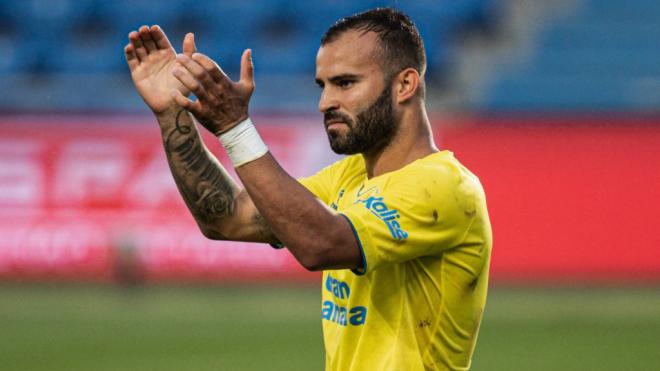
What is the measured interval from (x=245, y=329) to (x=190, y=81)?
847cm

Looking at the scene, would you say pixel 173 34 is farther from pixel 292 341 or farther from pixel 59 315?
pixel 292 341

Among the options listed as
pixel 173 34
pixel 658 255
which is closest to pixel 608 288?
pixel 658 255

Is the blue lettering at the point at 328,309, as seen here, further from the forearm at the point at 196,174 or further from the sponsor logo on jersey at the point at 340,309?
the forearm at the point at 196,174

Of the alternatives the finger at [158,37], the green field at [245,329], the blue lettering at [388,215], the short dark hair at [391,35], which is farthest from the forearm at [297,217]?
the green field at [245,329]

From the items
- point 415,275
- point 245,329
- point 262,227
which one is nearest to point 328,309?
point 415,275

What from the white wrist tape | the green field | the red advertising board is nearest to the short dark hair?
the white wrist tape

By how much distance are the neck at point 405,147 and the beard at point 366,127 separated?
2.5 inches

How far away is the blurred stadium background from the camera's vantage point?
11320 mm

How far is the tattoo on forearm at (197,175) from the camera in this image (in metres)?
4.31

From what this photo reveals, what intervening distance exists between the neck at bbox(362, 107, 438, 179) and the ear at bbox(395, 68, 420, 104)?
0.06 meters

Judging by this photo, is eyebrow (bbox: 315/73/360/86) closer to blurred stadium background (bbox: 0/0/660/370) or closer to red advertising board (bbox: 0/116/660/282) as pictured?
blurred stadium background (bbox: 0/0/660/370)

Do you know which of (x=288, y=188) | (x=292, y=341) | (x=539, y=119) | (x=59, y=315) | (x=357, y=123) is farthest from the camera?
(x=539, y=119)

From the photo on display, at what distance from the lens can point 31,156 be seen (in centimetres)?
1468

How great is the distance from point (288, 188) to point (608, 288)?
38.3 ft
